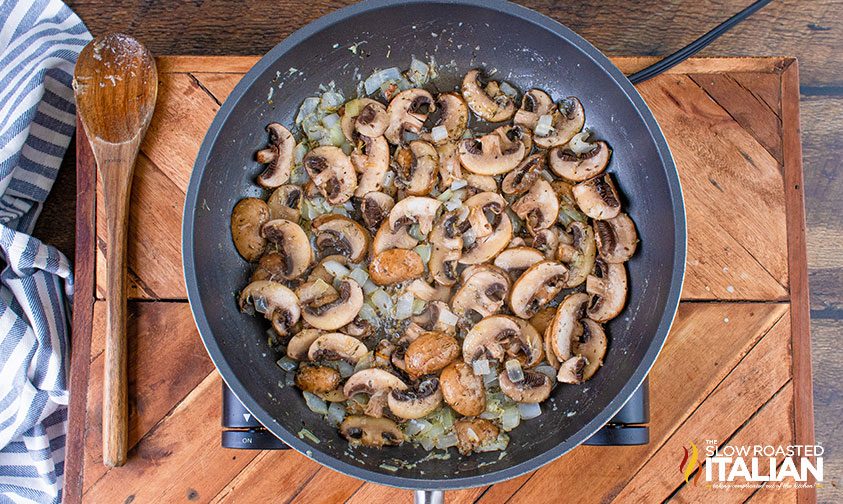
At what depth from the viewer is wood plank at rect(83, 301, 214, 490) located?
6.40ft

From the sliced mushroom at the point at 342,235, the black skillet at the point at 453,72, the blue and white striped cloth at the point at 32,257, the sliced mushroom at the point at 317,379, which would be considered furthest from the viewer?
the blue and white striped cloth at the point at 32,257

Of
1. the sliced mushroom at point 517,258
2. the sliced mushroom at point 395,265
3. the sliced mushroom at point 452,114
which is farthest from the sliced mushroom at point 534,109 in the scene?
the sliced mushroom at point 395,265

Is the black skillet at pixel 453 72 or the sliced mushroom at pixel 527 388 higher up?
the black skillet at pixel 453 72

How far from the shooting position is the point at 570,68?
1879mm

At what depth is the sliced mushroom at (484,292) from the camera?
1857 mm

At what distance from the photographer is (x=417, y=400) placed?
1804 mm

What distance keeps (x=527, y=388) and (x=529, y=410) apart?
0.26 feet

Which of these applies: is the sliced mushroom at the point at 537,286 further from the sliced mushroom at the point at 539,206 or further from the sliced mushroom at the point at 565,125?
the sliced mushroom at the point at 565,125

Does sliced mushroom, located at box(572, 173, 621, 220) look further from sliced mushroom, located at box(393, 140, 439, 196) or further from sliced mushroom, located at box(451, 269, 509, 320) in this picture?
sliced mushroom, located at box(393, 140, 439, 196)

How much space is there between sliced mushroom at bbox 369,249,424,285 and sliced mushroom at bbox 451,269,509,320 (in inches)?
5.4

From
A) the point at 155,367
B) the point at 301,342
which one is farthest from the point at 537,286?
the point at 155,367

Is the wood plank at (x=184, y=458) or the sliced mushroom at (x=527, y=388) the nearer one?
the sliced mushroom at (x=527, y=388)

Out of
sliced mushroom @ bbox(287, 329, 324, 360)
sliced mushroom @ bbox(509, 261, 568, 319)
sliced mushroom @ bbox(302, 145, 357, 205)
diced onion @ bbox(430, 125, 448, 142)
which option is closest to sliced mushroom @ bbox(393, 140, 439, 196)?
diced onion @ bbox(430, 125, 448, 142)

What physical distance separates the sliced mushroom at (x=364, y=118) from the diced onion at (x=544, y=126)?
0.44m
